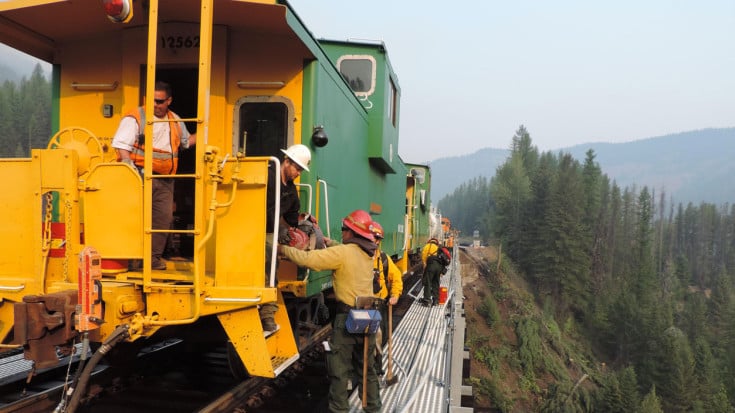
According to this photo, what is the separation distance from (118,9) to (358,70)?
4909 millimetres

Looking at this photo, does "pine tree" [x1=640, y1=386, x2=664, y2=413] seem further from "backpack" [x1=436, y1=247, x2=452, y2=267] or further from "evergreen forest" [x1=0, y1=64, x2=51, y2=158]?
"evergreen forest" [x1=0, y1=64, x2=51, y2=158]

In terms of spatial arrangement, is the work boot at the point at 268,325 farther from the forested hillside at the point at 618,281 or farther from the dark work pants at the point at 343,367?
the forested hillside at the point at 618,281

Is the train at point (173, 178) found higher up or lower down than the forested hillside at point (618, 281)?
higher up

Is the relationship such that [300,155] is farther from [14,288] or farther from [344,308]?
[14,288]

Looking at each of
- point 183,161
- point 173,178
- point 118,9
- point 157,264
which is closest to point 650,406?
point 183,161

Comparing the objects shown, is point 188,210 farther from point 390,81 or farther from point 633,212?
point 633,212

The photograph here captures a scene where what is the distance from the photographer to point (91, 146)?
4664 mm

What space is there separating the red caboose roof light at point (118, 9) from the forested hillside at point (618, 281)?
35752 mm

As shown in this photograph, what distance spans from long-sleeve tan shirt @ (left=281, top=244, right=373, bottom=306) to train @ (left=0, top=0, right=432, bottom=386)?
55cm

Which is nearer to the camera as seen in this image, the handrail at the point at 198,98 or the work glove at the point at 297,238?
the handrail at the point at 198,98

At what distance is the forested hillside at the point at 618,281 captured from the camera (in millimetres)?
46875

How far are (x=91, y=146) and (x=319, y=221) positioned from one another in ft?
7.37

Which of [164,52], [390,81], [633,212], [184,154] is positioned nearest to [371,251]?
[184,154]

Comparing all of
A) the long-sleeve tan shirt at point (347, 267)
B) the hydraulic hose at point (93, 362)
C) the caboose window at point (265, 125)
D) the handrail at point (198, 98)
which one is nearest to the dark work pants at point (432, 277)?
the caboose window at point (265, 125)
